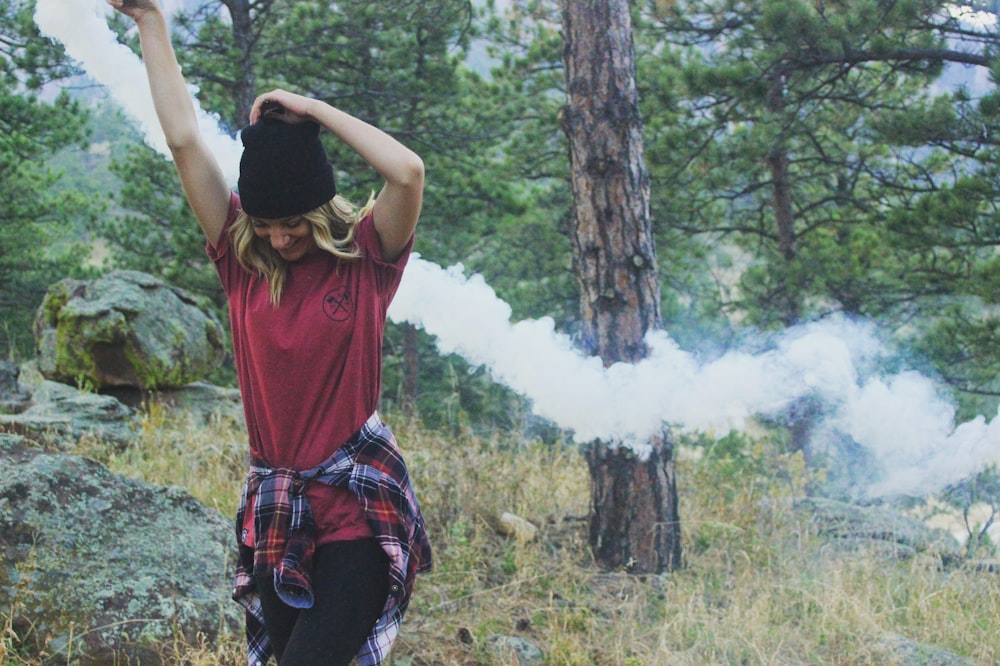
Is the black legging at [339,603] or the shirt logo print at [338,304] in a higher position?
the shirt logo print at [338,304]

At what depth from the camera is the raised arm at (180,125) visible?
2672 mm

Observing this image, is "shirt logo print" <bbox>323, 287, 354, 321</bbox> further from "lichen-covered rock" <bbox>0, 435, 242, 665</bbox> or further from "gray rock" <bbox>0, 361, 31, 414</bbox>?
"gray rock" <bbox>0, 361, 31, 414</bbox>

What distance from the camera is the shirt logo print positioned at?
2.55 meters

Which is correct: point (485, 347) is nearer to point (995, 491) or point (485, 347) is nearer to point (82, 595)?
point (82, 595)

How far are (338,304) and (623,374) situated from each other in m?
3.06

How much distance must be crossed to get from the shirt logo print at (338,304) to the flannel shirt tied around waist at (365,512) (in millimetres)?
296

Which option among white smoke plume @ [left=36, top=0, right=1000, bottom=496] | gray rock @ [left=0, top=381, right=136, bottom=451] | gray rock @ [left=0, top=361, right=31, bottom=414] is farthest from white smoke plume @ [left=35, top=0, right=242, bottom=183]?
gray rock @ [left=0, top=361, right=31, bottom=414]

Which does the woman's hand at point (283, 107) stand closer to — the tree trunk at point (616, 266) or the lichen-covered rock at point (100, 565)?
the lichen-covered rock at point (100, 565)

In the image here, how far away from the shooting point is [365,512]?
2492 mm

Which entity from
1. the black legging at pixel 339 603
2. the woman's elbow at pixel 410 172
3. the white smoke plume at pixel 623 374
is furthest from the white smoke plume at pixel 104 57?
the black legging at pixel 339 603

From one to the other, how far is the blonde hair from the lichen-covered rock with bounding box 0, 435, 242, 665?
1.76 m

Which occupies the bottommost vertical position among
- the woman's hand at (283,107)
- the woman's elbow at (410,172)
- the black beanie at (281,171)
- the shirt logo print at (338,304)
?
the shirt logo print at (338,304)

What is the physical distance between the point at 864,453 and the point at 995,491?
3.74 ft

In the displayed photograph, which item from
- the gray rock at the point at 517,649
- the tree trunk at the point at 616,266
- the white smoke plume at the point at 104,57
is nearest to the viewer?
the gray rock at the point at 517,649
